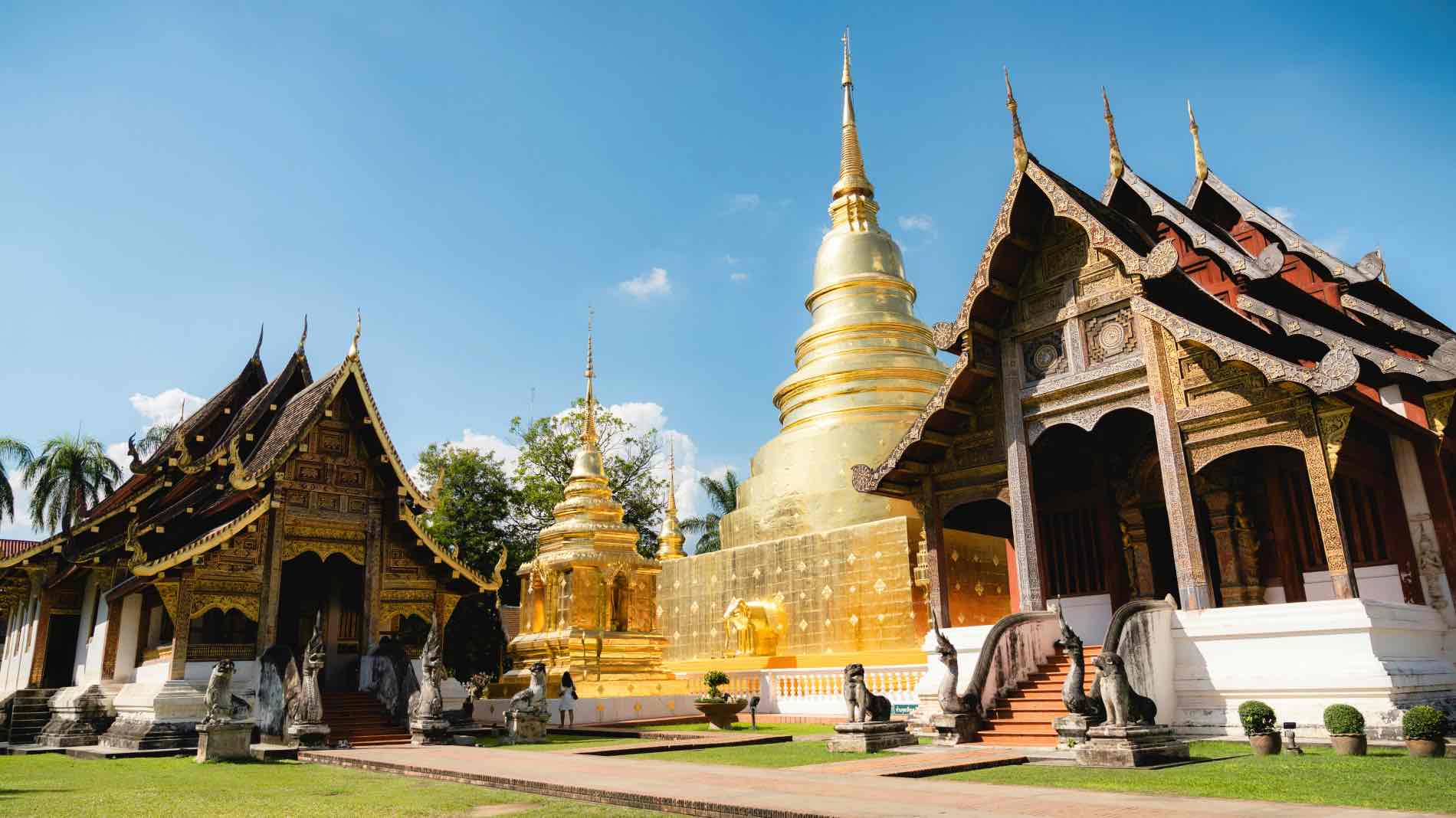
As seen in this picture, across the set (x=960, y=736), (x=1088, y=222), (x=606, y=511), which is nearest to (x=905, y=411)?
(x=606, y=511)

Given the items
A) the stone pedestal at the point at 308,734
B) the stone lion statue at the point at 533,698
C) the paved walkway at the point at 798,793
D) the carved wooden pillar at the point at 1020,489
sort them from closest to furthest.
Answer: the paved walkway at the point at 798,793 → the carved wooden pillar at the point at 1020,489 → the stone pedestal at the point at 308,734 → the stone lion statue at the point at 533,698

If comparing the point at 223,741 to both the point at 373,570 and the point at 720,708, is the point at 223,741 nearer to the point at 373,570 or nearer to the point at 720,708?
the point at 373,570

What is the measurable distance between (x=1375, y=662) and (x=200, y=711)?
1467 cm

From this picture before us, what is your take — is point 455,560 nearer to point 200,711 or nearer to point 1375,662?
point 200,711

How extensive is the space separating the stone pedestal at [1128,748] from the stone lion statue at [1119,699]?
11 cm

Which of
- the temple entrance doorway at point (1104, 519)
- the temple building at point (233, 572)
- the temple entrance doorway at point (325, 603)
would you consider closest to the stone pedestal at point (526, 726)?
the temple building at point (233, 572)

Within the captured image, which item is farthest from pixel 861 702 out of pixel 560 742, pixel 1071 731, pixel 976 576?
pixel 976 576

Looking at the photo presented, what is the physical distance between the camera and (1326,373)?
10.1m

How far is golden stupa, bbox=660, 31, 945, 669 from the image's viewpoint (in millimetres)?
19000

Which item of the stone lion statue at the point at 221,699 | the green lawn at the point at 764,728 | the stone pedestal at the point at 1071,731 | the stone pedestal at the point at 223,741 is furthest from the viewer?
the green lawn at the point at 764,728

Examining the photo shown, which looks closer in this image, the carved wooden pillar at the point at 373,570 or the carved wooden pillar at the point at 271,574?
the carved wooden pillar at the point at 271,574

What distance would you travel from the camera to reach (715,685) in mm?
17062

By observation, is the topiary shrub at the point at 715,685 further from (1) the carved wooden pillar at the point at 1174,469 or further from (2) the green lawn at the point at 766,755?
(1) the carved wooden pillar at the point at 1174,469

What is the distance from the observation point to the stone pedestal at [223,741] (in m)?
12.3
